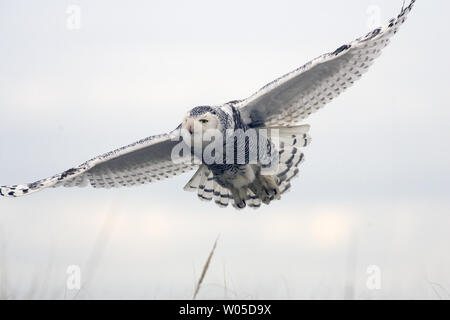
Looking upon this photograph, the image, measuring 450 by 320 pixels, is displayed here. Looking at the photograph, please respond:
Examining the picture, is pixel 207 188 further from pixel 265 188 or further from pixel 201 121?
pixel 201 121

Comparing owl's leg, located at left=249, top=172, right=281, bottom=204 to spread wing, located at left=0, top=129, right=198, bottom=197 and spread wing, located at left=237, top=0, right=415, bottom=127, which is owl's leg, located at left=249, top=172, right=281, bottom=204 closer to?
spread wing, located at left=237, top=0, right=415, bottom=127

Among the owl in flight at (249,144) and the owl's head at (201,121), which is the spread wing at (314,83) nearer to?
the owl in flight at (249,144)

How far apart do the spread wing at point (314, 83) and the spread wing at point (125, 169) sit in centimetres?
111

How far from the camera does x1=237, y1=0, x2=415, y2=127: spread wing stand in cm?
754

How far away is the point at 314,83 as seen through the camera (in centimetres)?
821

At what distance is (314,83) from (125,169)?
2751 millimetres

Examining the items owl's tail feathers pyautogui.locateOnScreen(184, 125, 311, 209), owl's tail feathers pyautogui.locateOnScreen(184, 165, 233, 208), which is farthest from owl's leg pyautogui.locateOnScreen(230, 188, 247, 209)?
owl's tail feathers pyautogui.locateOnScreen(184, 165, 233, 208)

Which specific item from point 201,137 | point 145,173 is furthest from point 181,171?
point 201,137

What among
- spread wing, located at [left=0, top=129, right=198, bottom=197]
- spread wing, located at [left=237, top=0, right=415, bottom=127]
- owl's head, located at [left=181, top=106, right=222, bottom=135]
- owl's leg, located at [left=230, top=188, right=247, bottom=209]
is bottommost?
owl's leg, located at [left=230, top=188, right=247, bottom=209]

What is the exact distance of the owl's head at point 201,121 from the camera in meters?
7.51

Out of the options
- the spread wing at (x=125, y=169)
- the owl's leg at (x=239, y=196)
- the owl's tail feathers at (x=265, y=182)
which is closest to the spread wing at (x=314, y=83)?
the owl's tail feathers at (x=265, y=182)

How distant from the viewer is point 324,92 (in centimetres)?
835

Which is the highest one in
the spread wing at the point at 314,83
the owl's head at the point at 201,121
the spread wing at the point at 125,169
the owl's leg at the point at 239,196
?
the spread wing at the point at 314,83
